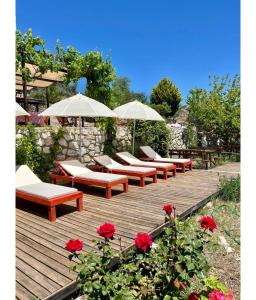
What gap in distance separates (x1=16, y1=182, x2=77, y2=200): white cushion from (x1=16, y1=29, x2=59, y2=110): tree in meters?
4.93

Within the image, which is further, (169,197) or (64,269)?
(169,197)

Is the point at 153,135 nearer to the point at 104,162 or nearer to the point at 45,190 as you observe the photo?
the point at 104,162

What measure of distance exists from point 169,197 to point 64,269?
341cm

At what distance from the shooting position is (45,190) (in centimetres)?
474

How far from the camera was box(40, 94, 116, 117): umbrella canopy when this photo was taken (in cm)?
650

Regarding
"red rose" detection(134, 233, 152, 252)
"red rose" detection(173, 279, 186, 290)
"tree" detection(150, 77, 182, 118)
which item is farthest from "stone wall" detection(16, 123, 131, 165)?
"tree" detection(150, 77, 182, 118)

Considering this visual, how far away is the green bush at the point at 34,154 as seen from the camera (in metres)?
6.80

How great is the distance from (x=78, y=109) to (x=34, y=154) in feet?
5.69

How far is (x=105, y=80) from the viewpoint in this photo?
10.7 m

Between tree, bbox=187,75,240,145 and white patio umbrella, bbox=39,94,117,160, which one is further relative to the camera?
tree, bbox=187,75,240,145

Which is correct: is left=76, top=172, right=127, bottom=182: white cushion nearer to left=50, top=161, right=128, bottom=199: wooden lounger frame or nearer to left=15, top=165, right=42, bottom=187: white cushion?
left=50, top=161, right=128, bottom=199: wooden lounger frame
